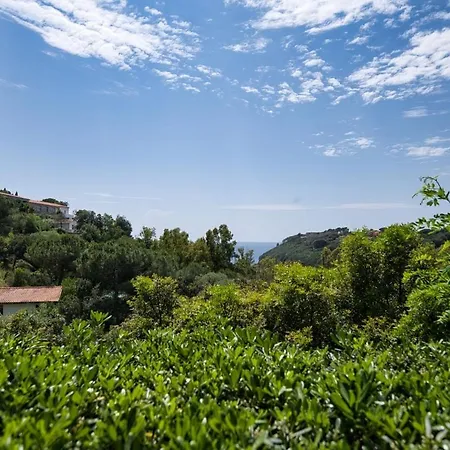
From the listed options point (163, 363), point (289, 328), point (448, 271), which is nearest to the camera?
point (163, 363)

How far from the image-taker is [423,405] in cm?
156

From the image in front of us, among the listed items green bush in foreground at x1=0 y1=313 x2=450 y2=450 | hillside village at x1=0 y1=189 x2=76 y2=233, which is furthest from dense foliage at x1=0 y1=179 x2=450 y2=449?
hillside village at x1=0 y1=189 x2=76 y2=233

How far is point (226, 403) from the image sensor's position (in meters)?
1.79

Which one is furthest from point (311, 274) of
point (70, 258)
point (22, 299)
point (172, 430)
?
point (70, 258)

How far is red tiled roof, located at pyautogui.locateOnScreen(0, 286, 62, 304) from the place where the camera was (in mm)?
22641

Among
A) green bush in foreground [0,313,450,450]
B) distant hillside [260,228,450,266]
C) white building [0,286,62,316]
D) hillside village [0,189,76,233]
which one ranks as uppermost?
hillside village [0,189,76,233]

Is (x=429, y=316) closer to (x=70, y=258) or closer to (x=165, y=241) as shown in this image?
(x=70, y=258)

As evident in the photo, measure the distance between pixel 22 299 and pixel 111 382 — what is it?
Result: 24.3m

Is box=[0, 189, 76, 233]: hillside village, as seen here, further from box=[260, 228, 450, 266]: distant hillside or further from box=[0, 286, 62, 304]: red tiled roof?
box=[0, 286, 62, 304]: red tiled roof

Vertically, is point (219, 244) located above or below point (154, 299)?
above

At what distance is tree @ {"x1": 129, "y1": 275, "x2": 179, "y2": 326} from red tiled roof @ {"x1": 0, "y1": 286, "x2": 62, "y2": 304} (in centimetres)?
1471

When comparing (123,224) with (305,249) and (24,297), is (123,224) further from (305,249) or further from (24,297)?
(305,249)

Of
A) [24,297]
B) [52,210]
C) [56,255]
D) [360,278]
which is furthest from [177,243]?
[52,210]

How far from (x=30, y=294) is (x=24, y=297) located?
353 mm
